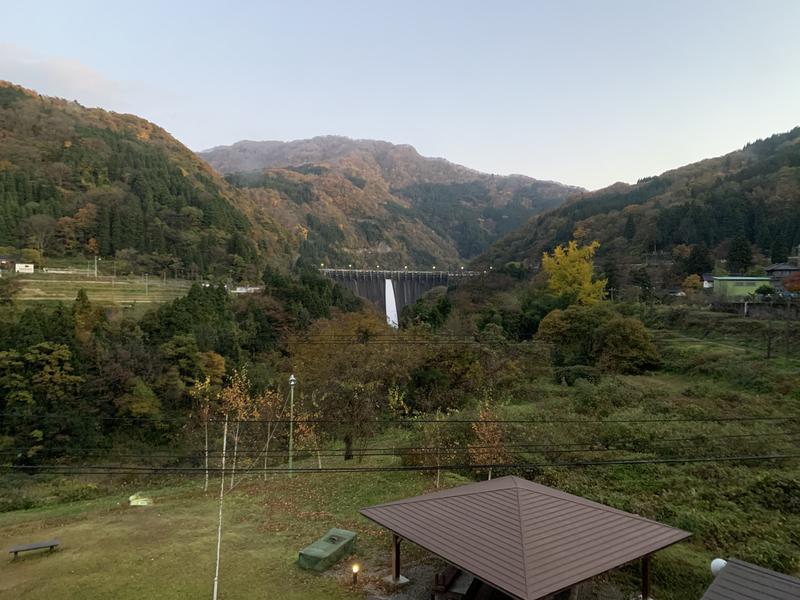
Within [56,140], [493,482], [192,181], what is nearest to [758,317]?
[493,482]

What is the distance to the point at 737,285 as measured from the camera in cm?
3791

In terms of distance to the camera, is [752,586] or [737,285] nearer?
[752,586]

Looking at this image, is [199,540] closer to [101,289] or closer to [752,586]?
[752,586]

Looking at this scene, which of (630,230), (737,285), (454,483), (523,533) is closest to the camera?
(523,533)

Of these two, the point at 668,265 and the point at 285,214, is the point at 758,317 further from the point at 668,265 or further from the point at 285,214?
the point at 285,214

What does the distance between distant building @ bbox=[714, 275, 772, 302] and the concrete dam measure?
1576 inches

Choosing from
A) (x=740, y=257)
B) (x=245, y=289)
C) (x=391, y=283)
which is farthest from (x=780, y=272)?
(x=391, y=283)

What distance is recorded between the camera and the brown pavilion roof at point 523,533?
6.77 m

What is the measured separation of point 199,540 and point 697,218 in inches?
2380

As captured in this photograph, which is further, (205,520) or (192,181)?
(192,181)

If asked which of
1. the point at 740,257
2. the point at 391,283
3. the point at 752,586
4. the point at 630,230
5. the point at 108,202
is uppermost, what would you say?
the point at 108,202

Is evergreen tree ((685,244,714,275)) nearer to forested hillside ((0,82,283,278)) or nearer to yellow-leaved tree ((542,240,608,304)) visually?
yellow-leaved tree ((542,240,608,304))

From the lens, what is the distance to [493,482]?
9695mm

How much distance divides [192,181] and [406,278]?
36693 millimetres
